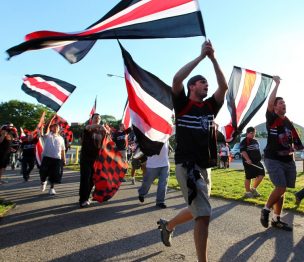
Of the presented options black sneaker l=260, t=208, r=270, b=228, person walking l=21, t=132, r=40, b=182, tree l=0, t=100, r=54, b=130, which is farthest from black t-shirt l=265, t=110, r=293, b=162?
tree l=0, t=100, r=54, b=130

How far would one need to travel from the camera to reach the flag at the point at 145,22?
14.6 feet

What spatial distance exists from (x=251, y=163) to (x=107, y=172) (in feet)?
12.6

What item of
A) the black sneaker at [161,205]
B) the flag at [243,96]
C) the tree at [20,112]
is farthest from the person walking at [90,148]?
the tree at [20,112]

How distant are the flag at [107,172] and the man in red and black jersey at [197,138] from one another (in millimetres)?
4197

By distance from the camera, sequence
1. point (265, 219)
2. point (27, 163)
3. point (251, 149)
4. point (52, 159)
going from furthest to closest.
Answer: point (27, 163), point (251, 149), point (52, 159), point (265, 219)

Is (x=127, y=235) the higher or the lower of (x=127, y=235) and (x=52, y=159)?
the lower

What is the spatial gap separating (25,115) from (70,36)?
8417cm

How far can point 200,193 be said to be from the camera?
12.7 ft

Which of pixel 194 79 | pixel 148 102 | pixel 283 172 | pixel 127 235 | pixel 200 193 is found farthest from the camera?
pixel 283 172

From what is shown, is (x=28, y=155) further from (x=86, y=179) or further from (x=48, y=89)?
(x=86, y=179)

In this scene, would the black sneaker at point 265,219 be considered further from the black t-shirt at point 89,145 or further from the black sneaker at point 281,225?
the black t-shirt at point 89,145

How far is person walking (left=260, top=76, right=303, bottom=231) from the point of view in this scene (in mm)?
5867

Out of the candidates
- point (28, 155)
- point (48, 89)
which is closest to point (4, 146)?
point (28, 155)

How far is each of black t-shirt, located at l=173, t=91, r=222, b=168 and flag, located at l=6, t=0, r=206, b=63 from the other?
3.10 ft
